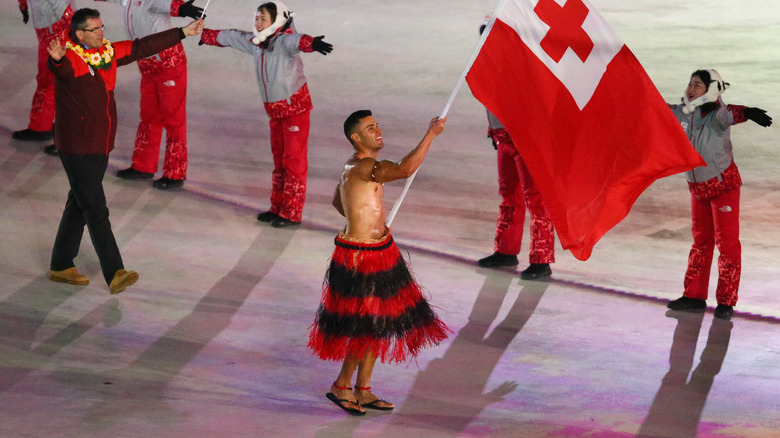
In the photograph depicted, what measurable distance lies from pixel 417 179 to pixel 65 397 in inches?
207

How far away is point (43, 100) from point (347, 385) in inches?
232

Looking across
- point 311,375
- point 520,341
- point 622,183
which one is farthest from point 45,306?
point 622,183

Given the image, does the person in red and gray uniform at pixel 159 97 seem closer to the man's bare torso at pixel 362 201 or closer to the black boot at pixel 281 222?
the black boot at pixel 281 222

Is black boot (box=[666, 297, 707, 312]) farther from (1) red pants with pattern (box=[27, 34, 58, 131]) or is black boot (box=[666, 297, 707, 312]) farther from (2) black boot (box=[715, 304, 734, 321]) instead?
(1) red pants with pattern (box=[27, 34, 58, 131])

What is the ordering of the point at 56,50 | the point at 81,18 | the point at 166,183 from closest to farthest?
the point at 56,50, the point at 81,18, the point at 166,183

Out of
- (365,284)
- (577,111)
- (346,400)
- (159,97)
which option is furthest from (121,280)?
(577,111)

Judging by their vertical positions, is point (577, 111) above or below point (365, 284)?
above

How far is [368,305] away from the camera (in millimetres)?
5922

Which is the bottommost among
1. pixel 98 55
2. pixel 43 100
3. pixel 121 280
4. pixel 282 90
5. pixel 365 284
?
pixel 121 280

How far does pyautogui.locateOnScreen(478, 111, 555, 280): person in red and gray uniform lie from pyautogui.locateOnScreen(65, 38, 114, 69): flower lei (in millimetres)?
2876

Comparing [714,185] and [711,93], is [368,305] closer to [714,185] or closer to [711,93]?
[714,185]

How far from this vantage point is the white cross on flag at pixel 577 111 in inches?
240

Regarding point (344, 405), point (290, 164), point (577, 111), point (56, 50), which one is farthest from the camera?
point (290, 164)

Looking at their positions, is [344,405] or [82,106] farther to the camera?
[82,106]
